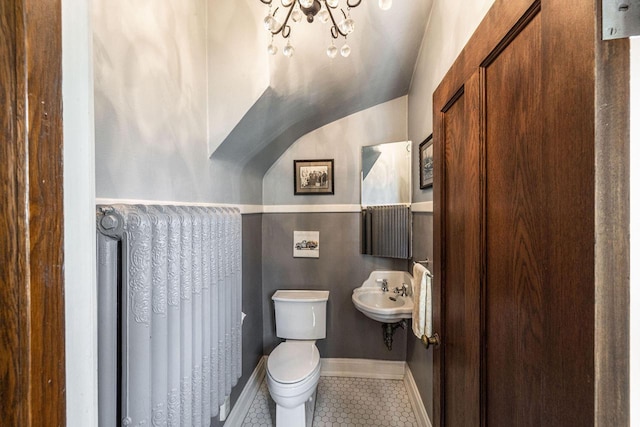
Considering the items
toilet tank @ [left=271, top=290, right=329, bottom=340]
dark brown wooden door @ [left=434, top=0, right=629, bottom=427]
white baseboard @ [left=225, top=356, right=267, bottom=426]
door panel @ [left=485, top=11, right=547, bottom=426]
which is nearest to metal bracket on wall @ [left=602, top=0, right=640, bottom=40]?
dark brown wooden door @ [left=434, top=0, right=629, bottom=427]

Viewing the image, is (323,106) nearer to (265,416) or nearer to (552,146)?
(552,146)

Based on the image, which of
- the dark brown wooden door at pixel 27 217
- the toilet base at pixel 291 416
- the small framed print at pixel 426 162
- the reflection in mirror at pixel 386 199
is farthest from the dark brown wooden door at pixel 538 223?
the reflection in mirror at pixel 386 199

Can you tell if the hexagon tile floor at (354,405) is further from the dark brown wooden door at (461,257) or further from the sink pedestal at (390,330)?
the dark brown wooden door at (461,257)

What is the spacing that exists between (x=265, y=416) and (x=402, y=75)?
2603mm

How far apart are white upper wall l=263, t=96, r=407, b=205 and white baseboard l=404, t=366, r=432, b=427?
57.1 inches

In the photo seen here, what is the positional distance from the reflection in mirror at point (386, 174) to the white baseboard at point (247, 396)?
65.3 inches

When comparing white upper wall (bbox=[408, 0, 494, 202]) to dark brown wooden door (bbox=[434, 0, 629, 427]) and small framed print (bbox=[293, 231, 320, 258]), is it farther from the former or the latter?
small framed print (bbox=[293, 231, 320, 258])

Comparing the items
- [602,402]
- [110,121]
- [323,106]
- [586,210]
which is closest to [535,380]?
[602,402]

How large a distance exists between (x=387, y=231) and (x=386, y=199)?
0.89ft

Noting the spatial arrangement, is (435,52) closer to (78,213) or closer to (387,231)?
(387,231)

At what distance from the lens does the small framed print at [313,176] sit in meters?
2.25

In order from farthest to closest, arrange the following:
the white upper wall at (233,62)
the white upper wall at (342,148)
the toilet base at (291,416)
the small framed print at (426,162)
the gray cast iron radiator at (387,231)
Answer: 1. the white upper wall at (342,148)
2. the gray cast iron radiator at (387,231)
3. the toilet base at (291,416)
4. the small framed print at (426,162)
5. the white upper wall at (233,62)

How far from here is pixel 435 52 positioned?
132 centimetres

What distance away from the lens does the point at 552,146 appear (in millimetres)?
417
